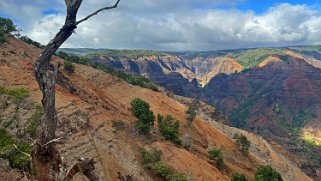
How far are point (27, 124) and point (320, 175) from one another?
425 ft

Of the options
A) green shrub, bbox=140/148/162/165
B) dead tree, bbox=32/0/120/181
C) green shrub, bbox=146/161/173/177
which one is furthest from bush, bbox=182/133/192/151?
dead tree, bbox=32/0/120/181

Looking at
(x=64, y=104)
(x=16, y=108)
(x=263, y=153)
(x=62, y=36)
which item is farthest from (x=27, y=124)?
(x=263, y=153)

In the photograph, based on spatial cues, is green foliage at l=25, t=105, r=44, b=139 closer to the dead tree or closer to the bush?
the dead tree

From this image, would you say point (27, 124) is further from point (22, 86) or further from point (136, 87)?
point (136, 87)

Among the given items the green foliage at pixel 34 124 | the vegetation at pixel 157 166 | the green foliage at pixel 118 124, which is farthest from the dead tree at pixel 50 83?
the green foliage at pixel 118 124

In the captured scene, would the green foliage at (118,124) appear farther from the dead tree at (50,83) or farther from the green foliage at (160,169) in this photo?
the dead tree at (50,83)

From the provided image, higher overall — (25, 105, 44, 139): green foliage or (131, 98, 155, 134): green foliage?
(25, 105, 44, 139): green foliage

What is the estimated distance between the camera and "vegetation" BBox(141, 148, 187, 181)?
49.3 m

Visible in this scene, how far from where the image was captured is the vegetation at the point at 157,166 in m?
49.3

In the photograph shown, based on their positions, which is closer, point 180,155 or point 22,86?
point 22,86

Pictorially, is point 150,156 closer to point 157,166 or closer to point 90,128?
point 157,166

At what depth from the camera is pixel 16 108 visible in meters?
45.1

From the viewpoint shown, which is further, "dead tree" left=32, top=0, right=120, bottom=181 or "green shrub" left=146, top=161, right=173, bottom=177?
"green shrub" left=146, top=161, right=173, bottom=177

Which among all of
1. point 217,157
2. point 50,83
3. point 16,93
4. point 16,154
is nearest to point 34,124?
point 16,154
